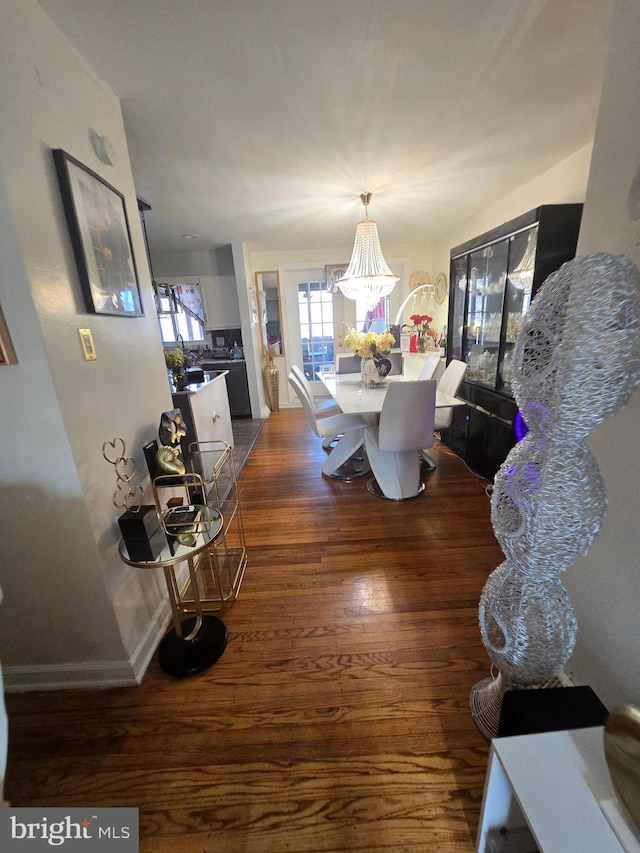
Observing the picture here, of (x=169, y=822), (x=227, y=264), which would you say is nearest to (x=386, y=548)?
(x=169, y=822)

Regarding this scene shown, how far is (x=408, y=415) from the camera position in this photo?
224 centimetres

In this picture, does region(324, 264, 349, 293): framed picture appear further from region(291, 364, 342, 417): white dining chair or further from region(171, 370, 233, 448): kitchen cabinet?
region(171, 370, 233, 448): kitchen cabinet

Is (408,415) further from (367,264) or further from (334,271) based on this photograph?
(334,271)

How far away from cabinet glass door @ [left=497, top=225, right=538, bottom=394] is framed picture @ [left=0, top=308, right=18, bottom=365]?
230 centimetres

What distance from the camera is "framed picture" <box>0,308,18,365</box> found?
0.94 meters

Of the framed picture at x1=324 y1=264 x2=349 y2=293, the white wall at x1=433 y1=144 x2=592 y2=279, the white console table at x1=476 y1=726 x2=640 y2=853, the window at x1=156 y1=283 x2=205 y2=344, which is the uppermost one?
the white wall at x1=433 y1=144 x2=592 y2=279

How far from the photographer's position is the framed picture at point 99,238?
3.54 ft

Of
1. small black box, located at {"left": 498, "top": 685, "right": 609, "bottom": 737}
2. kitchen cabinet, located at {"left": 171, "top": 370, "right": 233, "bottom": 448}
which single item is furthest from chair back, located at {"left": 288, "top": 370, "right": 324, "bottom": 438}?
small black box, located at {"left": 498, "top": 685, "right": 609, "bottom": 737}

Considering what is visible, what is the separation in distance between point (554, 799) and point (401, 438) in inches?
71.7

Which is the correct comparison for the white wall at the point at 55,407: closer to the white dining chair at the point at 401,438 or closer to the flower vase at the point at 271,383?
the white dining chair at the point at 401,438

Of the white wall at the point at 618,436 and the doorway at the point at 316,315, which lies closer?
the white wall at the point at 618,436

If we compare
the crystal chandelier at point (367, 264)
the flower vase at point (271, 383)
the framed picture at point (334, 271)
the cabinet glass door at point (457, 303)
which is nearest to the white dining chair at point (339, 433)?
the crystal chandelier at point (367, 264)

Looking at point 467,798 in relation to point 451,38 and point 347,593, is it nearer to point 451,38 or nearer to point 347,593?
point 347,593

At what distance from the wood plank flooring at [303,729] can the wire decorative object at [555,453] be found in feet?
1.29
